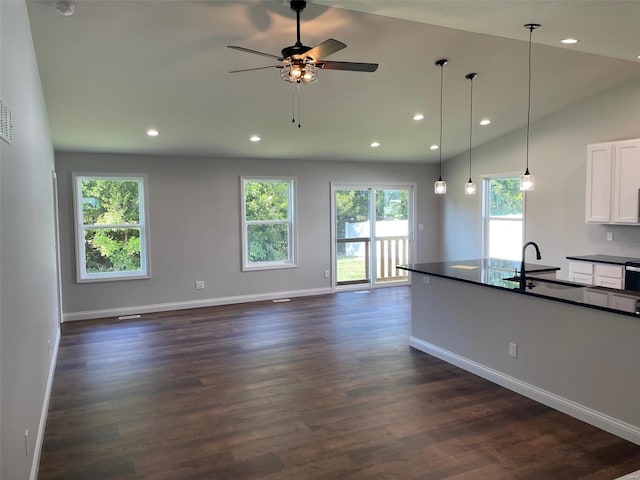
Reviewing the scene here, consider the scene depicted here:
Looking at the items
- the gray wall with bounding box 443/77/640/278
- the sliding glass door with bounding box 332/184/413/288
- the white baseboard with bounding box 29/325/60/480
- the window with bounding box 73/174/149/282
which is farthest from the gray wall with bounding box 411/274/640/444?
the window with bounding box 73/174/149/282

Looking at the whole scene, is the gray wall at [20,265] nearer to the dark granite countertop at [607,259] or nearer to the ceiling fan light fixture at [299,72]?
the ceiling fan light fixture at [299,72]

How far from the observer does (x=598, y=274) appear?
17.2 ft

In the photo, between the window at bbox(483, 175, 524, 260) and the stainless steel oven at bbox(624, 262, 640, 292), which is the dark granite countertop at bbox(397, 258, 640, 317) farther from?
the window at bbox(483, 175, 524, 260)

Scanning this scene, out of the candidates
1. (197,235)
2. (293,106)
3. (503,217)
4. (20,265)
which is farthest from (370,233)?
(20,265)

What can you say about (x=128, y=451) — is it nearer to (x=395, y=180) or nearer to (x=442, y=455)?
(x=442, y=455)

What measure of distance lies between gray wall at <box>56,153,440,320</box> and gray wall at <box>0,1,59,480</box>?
9.54ft

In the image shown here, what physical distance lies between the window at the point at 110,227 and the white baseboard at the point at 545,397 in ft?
14.1

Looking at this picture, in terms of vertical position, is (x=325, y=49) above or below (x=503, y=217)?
above

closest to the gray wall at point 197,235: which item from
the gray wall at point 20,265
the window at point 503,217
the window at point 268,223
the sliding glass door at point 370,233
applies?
the window at point 268,223

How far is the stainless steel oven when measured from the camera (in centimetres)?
479

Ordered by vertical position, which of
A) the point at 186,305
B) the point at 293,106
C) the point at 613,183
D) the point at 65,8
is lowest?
the point at 186,305

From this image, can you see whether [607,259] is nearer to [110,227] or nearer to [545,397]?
[545,397]

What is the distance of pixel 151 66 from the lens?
3.93 m

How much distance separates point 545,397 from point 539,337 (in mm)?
442
